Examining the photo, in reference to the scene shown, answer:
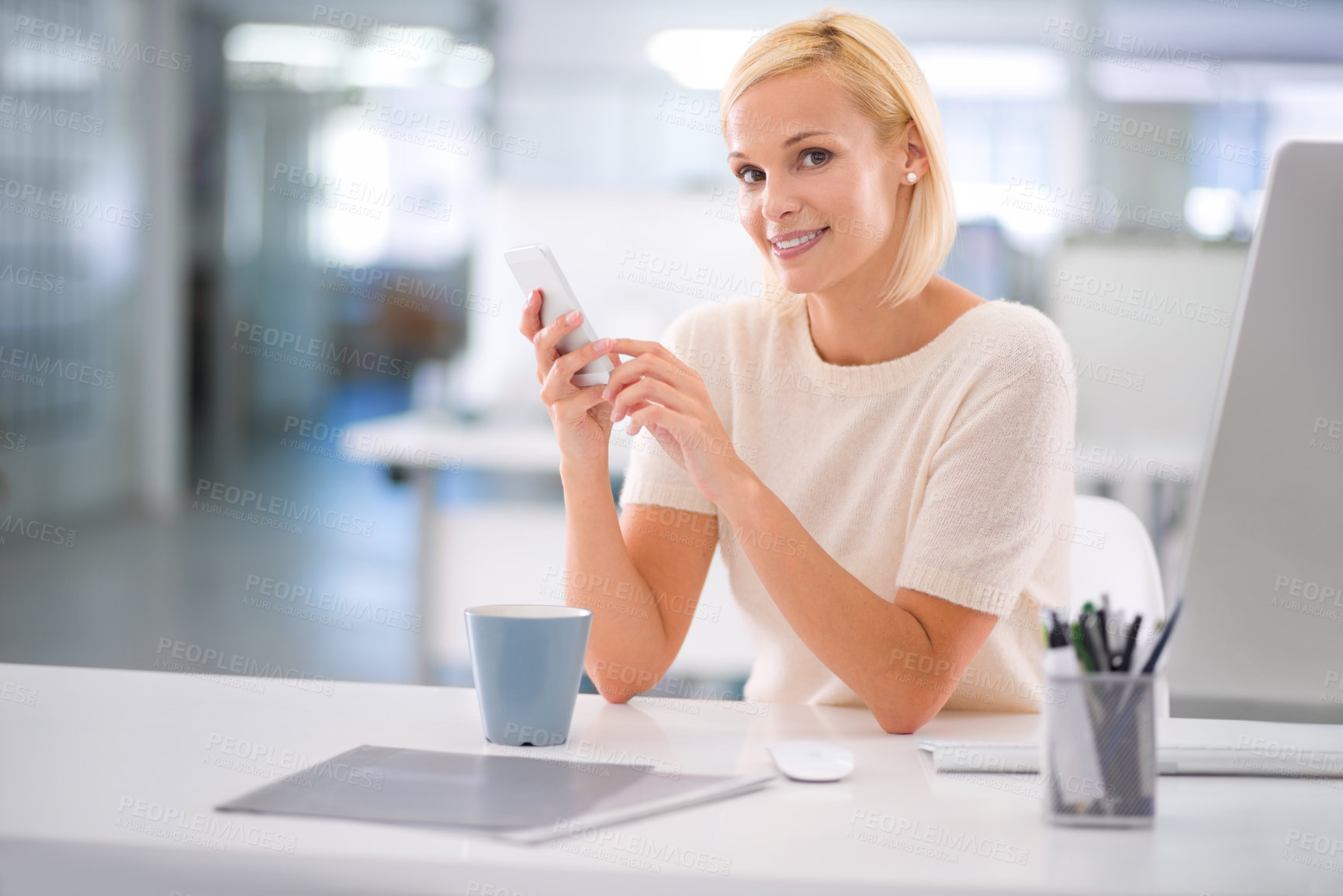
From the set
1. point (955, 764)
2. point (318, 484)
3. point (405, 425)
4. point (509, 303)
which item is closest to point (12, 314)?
point (318, 484)

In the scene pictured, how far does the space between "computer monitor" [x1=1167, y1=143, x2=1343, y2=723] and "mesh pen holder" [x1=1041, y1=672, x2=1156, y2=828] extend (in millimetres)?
140

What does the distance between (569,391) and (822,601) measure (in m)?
0.33

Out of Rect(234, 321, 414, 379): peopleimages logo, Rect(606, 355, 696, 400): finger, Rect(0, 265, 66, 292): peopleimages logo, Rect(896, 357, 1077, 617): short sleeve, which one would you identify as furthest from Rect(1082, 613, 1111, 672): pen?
Rect(234, 321, 414, 379): peopleimages logo

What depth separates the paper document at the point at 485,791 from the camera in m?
0.71

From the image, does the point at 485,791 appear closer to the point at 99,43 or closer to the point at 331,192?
the point at 99,43

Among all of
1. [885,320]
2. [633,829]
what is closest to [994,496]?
[885,320]

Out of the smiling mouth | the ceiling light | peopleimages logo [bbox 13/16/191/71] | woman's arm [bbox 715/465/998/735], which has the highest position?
the ceiling light

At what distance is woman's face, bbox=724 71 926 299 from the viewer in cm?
126

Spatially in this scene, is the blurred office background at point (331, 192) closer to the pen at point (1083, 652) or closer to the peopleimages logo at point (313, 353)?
the peopleimages logo at point (313, 353)

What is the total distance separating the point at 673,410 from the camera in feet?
3.60

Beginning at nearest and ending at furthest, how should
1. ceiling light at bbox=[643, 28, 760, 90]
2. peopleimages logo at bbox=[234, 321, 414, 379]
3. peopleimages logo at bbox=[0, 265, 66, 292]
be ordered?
peopleimages logo at bbox=[0, 265, 66, 292] < ceiling light at bbox=[643, 28, 760, 90] < peopleimages logo at bbox=[234, 321, 414, 379]

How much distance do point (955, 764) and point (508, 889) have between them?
37 cm

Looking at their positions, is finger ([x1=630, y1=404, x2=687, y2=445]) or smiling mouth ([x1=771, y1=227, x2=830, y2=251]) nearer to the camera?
finger ([x1=630, y1=404, x2=687, y2=445])

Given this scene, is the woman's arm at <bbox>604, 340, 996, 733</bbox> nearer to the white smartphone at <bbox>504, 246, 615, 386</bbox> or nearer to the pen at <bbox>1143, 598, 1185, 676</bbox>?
the white smartphone at <bbox>504, 246, 615, 386</bbox>
